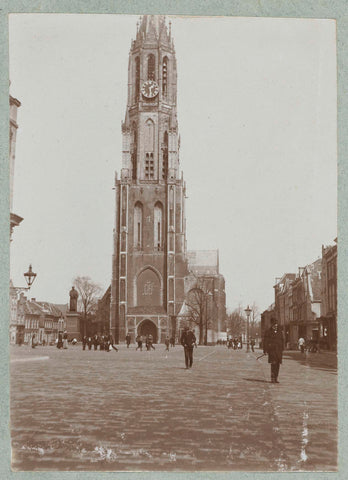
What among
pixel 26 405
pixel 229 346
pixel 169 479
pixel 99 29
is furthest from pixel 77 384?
pixel 229 346

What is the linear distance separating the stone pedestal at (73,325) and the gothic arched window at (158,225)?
2234 centimetres

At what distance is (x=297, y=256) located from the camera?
10.3m

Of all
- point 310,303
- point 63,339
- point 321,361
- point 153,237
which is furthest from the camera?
point 153,237

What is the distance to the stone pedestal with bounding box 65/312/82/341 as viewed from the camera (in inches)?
488

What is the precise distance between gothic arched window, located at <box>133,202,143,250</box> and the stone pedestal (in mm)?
14398

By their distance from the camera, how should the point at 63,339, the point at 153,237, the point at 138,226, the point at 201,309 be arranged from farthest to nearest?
the point at 153,237 → the point at 138,226 → the point at 201,309 → the point at 63,339

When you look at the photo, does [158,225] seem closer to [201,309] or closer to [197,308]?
[197,308]

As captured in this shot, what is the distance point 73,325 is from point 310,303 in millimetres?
5360

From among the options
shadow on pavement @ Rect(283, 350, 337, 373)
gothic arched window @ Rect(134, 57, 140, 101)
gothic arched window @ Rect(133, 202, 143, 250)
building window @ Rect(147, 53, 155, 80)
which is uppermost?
building window @ Rect(147, 53, 155, 80)

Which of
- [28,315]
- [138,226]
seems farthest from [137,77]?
[138,226]

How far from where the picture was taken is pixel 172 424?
807 cm

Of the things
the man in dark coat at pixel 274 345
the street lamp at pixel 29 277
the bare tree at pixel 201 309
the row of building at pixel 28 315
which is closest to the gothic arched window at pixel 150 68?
the street lamp at pixel 29 277

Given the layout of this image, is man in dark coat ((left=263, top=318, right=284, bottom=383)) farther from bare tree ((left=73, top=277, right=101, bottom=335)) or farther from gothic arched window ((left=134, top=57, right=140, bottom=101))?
gothic arched window ((left=134, top=57, right=140, bottom=101))

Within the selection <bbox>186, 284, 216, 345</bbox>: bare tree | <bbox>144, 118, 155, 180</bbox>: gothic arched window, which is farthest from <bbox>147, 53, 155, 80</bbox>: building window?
<bbox>144, 118, 155, 180</bbox>: gothic arched window
